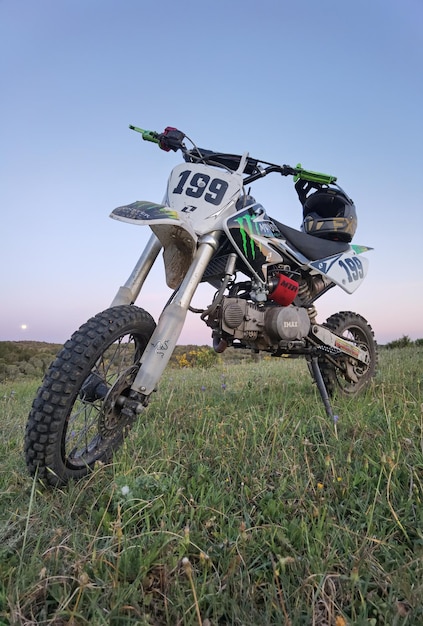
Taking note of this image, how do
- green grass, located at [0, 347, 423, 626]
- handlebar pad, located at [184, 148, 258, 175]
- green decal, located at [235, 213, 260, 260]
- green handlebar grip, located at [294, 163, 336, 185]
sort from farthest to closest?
1. green handlebar grip, located at [294, 163, 336, 185]
2. handlebar pad, located at [184, 148, 258, 175]
3. green decal, located at [235, 213, 260, 260]
4. green grass, located at [0, 347, 423, 626]

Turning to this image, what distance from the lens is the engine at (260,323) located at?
2.88 meters

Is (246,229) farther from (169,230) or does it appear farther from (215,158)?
(215,158)

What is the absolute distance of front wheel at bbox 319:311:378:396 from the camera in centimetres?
401

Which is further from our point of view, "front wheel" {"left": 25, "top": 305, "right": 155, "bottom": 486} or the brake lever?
the brake lever

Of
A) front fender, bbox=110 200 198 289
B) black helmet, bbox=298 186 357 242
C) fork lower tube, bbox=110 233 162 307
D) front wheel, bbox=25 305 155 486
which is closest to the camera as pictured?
front wheel, bbox=25 305 155 486

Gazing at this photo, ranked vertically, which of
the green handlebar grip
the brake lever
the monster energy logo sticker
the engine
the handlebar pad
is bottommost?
the engine

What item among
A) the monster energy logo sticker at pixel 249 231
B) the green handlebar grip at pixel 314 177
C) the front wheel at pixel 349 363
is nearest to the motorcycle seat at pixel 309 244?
the monster energy logo sticker at pixel 249 231

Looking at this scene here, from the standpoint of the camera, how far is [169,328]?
247cm

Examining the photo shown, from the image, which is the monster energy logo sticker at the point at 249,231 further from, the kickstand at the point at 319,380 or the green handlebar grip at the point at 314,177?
the kickstand at the point at 319,380

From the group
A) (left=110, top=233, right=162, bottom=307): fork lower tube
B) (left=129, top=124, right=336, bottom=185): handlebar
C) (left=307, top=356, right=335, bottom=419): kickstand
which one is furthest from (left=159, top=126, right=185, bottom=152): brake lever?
(left=307, top=356, right=335, bottom=419): kickstand

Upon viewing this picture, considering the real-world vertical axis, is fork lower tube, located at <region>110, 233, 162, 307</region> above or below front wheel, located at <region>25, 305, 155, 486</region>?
above

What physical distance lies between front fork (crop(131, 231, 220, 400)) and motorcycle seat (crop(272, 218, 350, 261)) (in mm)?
862

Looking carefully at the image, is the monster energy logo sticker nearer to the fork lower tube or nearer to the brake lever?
the fork lower tube

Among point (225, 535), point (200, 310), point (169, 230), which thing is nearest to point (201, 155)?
point (169, 230)
